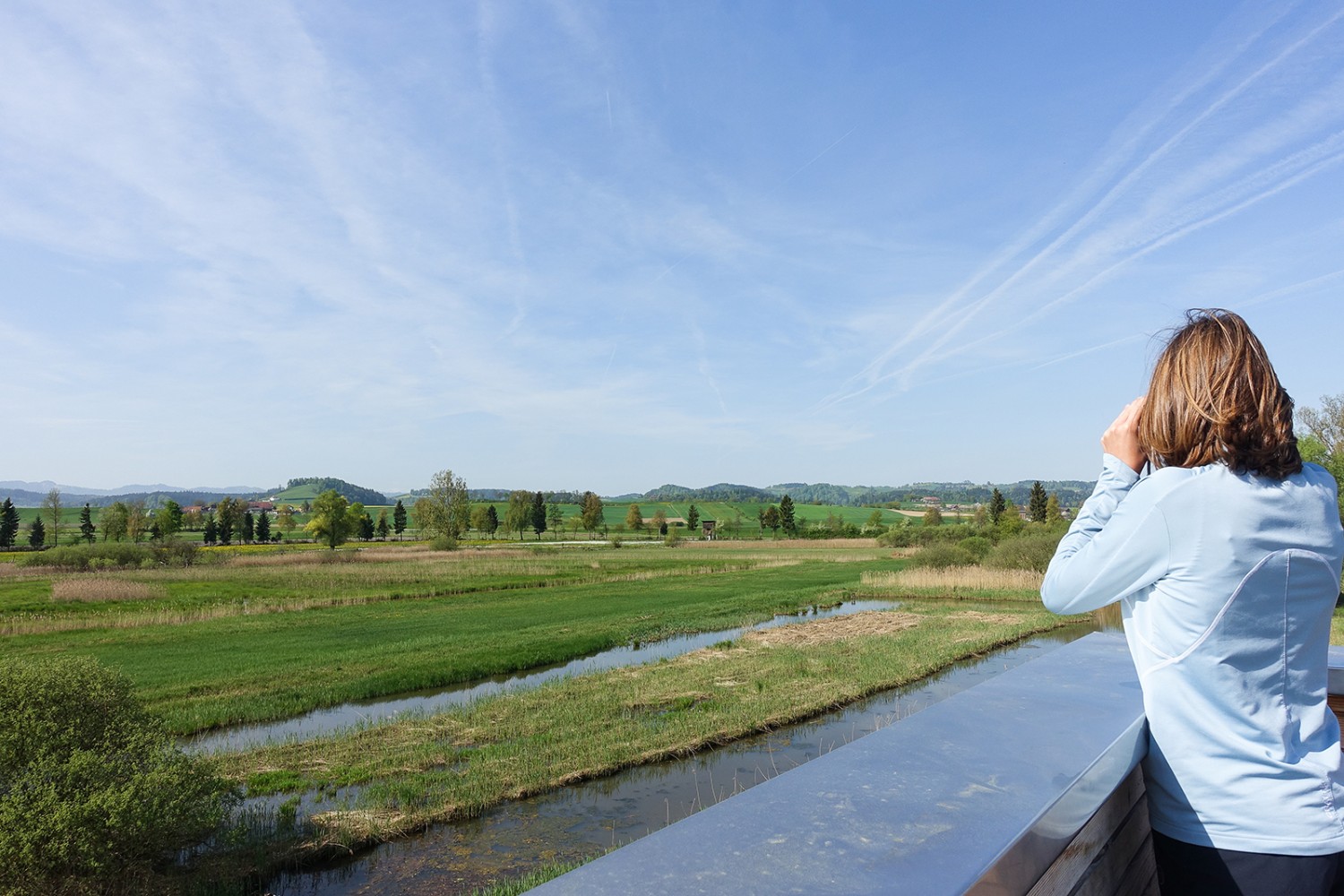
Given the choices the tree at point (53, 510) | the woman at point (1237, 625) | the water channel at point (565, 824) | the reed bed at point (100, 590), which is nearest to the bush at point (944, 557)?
the water channel at point (565, 824)

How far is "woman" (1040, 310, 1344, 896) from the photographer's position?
4.72ft

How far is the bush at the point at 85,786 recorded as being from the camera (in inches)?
193

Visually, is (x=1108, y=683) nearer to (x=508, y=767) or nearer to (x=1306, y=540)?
(x=1306, y=540)

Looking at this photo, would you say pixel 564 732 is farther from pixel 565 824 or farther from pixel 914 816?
pixel 914 816

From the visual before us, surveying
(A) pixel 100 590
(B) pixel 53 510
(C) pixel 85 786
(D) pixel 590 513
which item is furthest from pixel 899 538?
(B) pixel 53 510

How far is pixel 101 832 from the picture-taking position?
511 cm

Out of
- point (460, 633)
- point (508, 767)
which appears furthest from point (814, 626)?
point (508, 767)

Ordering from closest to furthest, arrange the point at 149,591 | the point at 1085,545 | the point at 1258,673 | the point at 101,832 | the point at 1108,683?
the point at 1258,673 < the point at 1085,545 < the point at 1108,683 < the point at 101,832 < the point at 149,591

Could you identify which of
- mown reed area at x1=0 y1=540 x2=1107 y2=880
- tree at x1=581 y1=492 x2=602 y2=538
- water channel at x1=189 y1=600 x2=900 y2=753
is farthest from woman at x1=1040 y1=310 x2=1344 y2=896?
tree at x1=581 y1=492 x2=602 y2=538

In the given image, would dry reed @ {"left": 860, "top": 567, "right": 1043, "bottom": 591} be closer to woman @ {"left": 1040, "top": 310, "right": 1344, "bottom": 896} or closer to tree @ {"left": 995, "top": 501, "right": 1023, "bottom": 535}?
tree @ {"left": 995, "top": 501, "right": 1023, "bottom": 535}

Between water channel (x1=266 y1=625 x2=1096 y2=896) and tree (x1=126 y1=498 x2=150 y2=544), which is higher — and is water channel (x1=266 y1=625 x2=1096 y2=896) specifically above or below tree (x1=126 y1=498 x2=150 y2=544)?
below

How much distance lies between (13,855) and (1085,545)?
6473 millimetres

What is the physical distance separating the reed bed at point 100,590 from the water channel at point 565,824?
22.9m

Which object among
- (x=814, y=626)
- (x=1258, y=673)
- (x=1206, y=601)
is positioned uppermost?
(x=1206, y=601)
